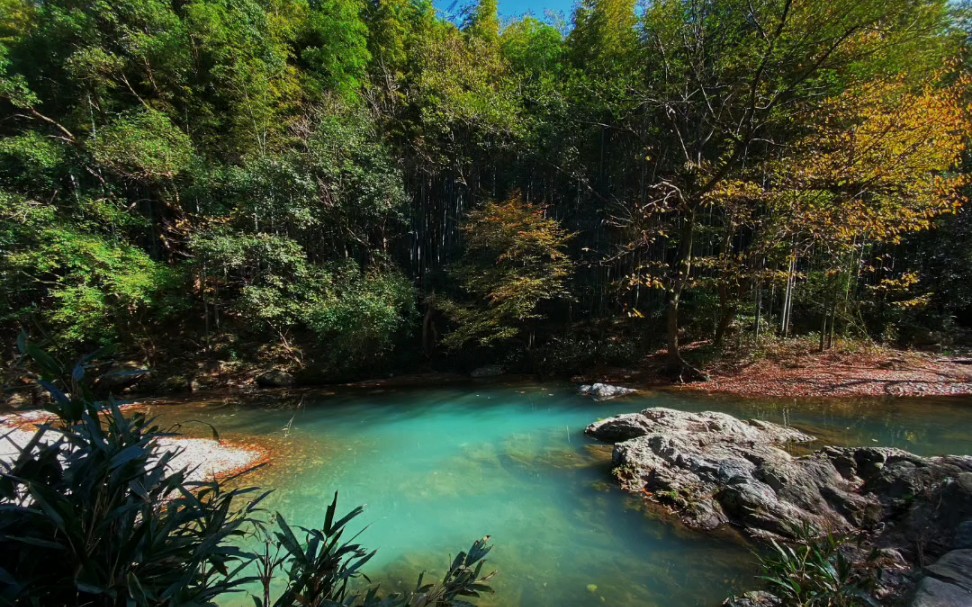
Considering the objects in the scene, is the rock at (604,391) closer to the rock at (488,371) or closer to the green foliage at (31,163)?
the rock at (488,371)

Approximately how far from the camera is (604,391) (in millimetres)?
9969

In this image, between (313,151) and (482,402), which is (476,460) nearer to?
(482,402)

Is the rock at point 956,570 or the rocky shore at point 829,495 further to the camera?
the rocky shore at point 829,495

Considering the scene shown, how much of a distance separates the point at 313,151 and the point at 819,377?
14542 mm

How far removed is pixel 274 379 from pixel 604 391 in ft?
31.3

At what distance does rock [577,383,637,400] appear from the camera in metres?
9.84

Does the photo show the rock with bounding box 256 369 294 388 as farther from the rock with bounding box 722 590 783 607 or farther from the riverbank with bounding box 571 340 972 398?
the rock with bounding box 722 590 783 607

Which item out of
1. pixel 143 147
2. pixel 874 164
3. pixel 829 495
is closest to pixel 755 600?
pixel 829 495

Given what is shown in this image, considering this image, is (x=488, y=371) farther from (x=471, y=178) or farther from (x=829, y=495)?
(x=829, y=495)

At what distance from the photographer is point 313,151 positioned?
12133 mm

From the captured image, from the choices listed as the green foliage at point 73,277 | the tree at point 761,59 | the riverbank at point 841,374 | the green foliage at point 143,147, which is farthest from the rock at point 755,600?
the green foliage at point 143,147

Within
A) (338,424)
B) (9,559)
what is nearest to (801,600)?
(9,559)

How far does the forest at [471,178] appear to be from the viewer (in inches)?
350

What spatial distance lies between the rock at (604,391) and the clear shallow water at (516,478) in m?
0.40
